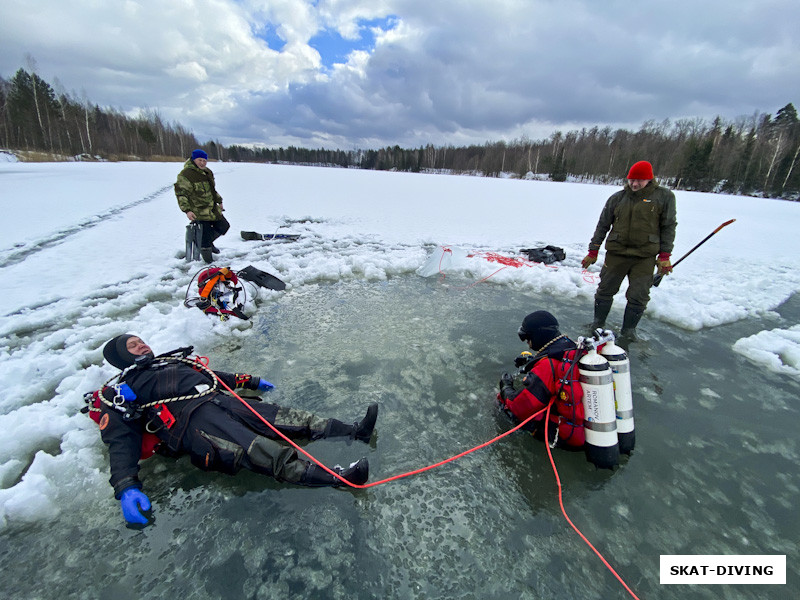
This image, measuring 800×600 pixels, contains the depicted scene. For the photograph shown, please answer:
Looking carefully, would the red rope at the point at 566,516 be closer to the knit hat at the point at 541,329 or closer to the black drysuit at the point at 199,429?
the knit hat at the point at 541,329

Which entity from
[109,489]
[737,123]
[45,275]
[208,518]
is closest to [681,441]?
[208,518]

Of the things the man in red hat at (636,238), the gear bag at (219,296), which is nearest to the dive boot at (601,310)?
the man in red hat at (636,238)

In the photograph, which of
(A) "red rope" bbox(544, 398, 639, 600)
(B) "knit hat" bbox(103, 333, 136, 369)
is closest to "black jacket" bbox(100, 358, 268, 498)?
(B) "knit hat" bbox(103, 333, 136, 369)

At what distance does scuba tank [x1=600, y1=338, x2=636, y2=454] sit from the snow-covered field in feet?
8.41

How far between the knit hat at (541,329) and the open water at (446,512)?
766 mm

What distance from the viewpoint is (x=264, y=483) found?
2.40 m

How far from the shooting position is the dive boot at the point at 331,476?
7.48 feet

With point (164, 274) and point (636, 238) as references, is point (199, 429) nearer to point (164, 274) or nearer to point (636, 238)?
point (164, 274)

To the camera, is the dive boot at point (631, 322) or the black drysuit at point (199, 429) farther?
the dive boot at point (631, 322)

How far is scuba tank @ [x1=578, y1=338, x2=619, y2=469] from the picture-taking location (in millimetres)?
2344

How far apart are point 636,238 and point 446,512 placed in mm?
3813

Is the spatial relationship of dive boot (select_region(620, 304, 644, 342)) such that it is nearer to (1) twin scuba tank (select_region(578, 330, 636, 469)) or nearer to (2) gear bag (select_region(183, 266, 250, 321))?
(1) twin scuba tank (select_region(578, 330, 636, 469))

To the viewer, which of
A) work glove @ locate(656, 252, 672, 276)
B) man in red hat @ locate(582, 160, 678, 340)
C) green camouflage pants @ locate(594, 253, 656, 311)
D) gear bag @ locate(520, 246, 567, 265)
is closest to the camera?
man in red hat @ locate(582, 160, 678, 340)

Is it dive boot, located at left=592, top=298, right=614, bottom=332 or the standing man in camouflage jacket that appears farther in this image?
the standing man in camouflage jacket
